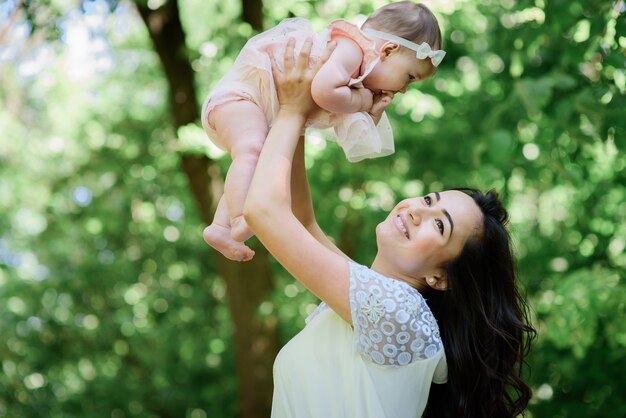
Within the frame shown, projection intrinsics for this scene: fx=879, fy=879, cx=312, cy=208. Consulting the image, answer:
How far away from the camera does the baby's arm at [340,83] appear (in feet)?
6.64

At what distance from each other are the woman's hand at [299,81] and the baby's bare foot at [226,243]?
0.34 meters

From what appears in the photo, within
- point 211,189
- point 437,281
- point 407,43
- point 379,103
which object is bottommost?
point 211,189

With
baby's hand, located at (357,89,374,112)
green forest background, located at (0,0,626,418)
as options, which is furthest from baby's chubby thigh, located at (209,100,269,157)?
green forest background, located at (0,0,626,418)

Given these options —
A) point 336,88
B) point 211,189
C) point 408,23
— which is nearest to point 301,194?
point 336,88

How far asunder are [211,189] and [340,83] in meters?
4.30

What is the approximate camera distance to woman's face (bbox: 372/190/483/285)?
7.06 feet

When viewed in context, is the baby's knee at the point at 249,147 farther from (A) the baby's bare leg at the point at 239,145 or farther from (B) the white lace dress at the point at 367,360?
(B) the white lace dress at the point at 367,360

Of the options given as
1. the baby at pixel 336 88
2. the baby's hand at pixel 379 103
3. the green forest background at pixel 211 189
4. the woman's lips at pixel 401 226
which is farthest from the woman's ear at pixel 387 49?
the green forest background at pixel 211 189

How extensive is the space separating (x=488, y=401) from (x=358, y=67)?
3.03 feet

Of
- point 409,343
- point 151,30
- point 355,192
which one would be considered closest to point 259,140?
point 409,343

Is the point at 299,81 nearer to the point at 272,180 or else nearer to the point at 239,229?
the point at 272,180

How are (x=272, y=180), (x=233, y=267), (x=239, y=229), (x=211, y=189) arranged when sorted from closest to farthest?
(x=272, y=180) → (x=239, y=229) → (x=211, y=189) → (x=233, y=267)

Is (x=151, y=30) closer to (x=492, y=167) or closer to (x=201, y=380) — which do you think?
(x=492, y=167)

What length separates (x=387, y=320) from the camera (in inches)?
80.6
